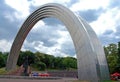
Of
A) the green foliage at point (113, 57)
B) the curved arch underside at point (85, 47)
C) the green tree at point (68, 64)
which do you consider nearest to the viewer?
the curved arch underside at point (85, 47)

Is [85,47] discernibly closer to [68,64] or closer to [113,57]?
[113,57]

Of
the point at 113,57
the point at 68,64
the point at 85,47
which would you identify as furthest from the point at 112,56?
the point at 68,64

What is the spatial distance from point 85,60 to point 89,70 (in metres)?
1.01

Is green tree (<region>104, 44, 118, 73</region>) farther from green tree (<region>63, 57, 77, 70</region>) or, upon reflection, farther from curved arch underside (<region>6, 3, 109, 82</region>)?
green tree (<region>63, 57, 77, 70</region>)

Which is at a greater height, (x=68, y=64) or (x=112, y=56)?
(x=68, y=64)

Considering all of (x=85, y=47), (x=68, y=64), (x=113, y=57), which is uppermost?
(x=68, y=64)

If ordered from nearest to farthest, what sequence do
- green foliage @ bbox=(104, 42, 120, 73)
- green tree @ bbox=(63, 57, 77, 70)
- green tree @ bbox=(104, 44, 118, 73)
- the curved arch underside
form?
the curved arch underside, green foliage @ bbox=(104, 42, 120, 73), green tree @ bbox=(104, 44, 118, 73), green tree @ bbox=(63, 57, 77, 70)

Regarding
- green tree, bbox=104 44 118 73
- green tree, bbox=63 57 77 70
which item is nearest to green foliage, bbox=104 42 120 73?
green tree, bbox=104 44 118 73

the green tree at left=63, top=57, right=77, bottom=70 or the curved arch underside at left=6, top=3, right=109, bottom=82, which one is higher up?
the green tree at left=63, top=57, right=77, bottom=70

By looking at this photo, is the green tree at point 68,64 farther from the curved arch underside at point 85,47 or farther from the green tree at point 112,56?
the curved arch underside at point 85,47

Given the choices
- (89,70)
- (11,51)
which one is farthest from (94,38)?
(11,51)

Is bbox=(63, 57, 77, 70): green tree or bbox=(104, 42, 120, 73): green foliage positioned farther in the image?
bbox=(63, 57, 77, 70): green tree

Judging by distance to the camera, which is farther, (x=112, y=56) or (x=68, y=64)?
(x=68, y=64)

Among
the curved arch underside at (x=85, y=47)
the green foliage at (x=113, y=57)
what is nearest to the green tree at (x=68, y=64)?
the green foliage at (x=113, y=57)
